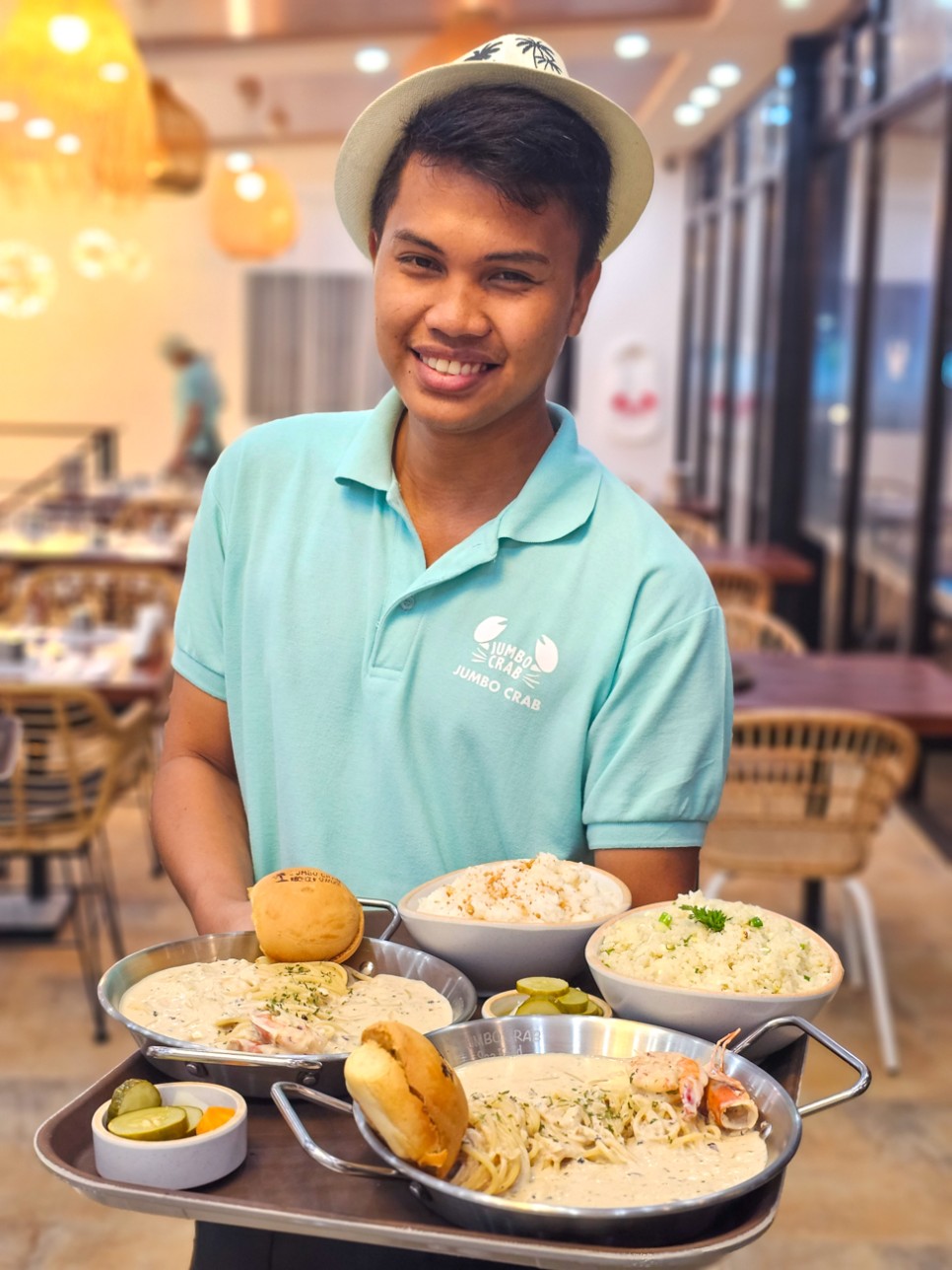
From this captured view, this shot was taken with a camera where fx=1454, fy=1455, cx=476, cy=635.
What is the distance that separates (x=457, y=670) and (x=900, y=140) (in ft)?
19.0

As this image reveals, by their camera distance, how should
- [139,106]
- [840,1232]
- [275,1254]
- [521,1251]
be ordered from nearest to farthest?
[521,1251] < [275,1254] < [840,1232] < [139,106]

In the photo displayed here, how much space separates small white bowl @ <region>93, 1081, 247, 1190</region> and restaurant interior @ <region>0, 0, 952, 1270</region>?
0.07 feet

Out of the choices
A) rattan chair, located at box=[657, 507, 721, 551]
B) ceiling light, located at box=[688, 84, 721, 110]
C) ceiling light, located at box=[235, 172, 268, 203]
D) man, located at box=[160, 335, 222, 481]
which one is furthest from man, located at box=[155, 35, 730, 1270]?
man, located at box=[160, 335, 222, 481]

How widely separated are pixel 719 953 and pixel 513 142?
74 centimetres

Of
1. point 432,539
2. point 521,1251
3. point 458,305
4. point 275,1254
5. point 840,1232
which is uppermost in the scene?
point 458,305

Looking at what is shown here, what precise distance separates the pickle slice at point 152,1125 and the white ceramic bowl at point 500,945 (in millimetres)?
305

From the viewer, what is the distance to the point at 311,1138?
3.23 feet

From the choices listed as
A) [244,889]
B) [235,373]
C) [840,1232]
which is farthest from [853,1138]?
[235,373]

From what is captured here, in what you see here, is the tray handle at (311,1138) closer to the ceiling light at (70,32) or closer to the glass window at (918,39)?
the ceiling light at (70,32)

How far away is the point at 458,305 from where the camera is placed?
1.33 metres

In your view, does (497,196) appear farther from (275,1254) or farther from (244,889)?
(275,1254)

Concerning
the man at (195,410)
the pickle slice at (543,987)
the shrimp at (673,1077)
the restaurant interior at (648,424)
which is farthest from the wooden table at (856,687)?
Result: the man at (195,410)

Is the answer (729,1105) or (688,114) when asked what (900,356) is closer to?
(688,114)

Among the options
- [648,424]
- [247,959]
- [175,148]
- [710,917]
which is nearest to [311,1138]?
[247,959]
